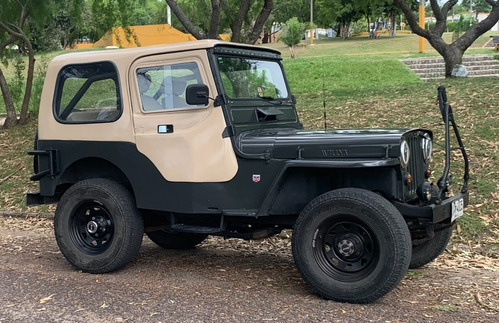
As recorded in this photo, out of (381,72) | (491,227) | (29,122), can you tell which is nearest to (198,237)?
(491,227)

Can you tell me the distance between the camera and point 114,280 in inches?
229

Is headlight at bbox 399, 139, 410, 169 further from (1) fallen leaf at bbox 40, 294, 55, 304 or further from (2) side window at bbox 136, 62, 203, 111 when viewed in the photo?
(1) fallen leaf at bbox 40, 294, 55, 304

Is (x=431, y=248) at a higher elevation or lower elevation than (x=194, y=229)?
lower

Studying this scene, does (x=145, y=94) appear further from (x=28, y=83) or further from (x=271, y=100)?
(x=28, y=83)

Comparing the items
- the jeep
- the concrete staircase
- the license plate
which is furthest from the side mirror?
the concrete staircase

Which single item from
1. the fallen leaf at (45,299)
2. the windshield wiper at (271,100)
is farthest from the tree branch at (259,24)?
the fallen leaf at (45,299)

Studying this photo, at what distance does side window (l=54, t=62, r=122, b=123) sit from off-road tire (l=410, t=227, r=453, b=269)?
3.17 metres

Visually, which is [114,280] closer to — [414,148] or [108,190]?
[108,190]

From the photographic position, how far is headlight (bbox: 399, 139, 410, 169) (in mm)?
4910

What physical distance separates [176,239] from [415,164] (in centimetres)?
293

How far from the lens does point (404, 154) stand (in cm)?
496

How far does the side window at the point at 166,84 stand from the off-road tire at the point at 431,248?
257 cm

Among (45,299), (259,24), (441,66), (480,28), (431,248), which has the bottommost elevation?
(45,299)

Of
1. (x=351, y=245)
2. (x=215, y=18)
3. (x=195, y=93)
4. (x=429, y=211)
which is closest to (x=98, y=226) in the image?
(x=195, y=93)
